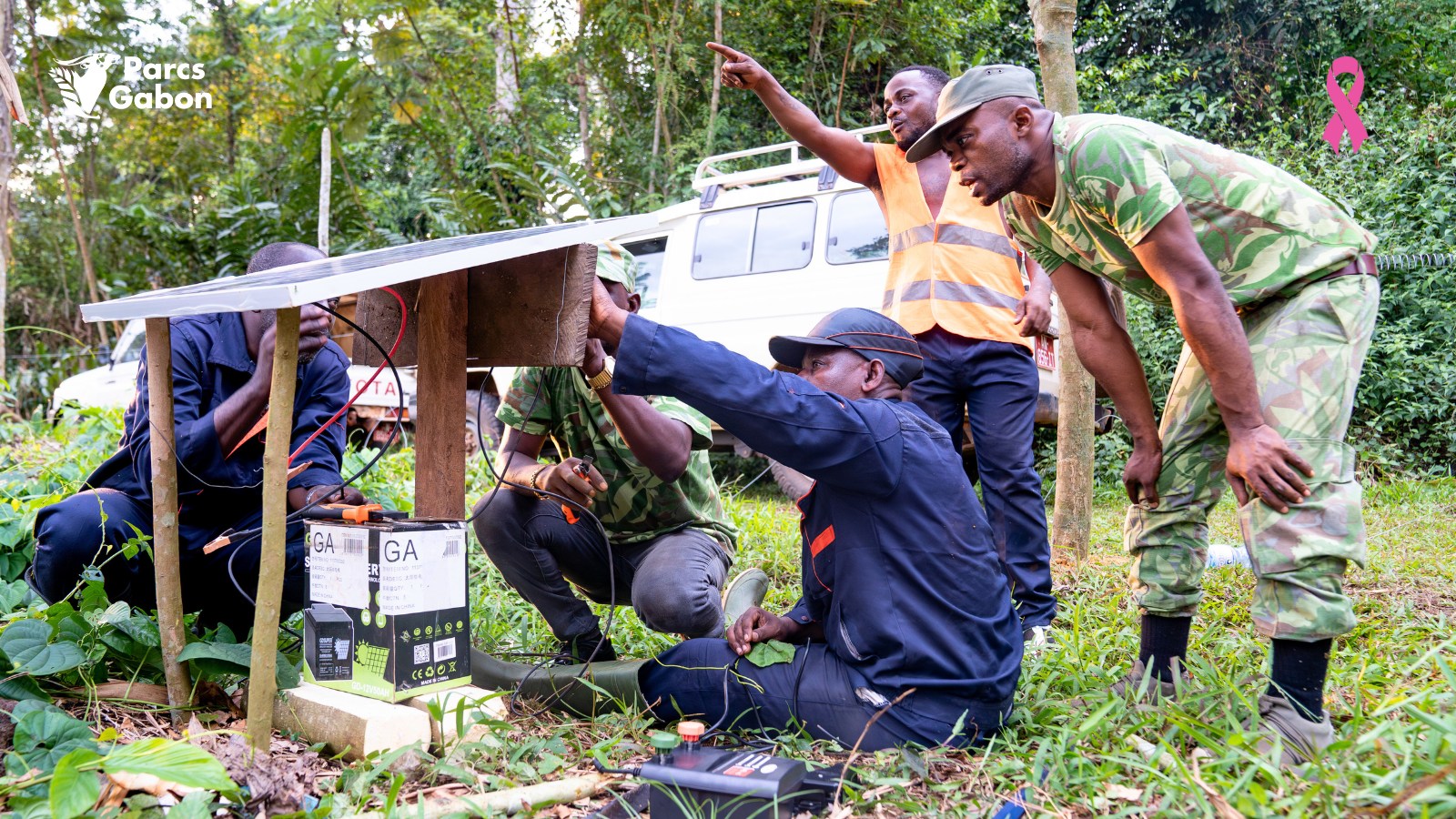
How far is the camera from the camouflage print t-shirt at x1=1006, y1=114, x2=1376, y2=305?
95.0 inches

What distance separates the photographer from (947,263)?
3.71 m

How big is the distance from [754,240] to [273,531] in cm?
562

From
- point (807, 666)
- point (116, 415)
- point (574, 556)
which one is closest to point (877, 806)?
point (807, 666)

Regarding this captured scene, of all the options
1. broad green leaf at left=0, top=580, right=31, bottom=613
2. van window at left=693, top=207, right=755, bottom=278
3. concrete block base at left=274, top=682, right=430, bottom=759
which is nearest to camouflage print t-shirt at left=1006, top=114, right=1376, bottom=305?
concrete block base at left=274, top=682, right=430, bottom=759

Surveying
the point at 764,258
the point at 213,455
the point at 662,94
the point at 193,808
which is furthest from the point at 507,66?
the point at 193,808

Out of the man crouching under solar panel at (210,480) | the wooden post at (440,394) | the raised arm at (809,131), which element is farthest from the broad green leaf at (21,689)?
the raised arm at (809,131)

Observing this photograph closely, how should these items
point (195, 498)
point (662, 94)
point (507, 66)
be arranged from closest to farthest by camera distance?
point (195, 498) < point (662, 94) < point (507, 66)

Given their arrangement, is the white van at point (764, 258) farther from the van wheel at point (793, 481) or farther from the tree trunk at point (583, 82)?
the tree trunk at point (583, 82)

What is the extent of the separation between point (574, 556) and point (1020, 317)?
174cm

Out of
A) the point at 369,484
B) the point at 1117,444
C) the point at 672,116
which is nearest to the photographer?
the point at 369,484

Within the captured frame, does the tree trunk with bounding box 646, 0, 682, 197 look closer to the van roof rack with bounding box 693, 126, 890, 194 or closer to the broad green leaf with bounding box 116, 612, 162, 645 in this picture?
the van roof rack with bounding box 693, 126, 890, 194

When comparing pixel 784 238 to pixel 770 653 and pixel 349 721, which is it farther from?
pixel 349 721

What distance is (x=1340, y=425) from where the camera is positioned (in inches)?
91.6

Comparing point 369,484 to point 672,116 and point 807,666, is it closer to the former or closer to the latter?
point 807,666
